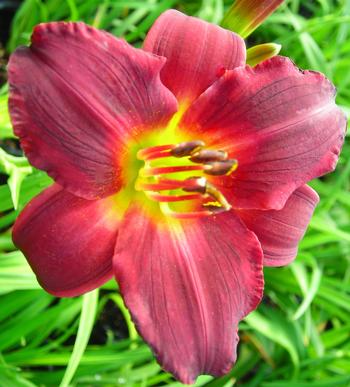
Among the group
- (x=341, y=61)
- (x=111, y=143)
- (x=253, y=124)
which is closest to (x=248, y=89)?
(x=253, y=124)

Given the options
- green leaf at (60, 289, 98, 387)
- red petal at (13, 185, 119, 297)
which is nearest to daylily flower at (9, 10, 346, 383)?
red petal at (13, 185, 119, 297)

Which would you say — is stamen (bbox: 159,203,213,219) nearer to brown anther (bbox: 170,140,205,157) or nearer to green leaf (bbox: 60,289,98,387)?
brown anther (bbox: 170,140,205,157)

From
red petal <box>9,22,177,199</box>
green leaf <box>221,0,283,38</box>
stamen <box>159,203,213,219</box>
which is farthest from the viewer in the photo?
green leaf <box>221,0,283,38</box>

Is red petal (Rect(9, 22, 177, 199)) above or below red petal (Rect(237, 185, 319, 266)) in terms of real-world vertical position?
above

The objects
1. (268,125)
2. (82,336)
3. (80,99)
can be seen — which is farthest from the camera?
(82,336)

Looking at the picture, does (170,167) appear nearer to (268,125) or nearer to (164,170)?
(164,170)

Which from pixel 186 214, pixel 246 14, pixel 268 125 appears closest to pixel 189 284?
pixel 186 214
